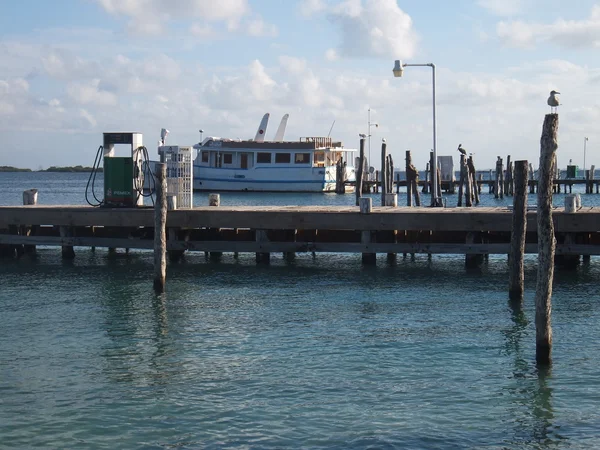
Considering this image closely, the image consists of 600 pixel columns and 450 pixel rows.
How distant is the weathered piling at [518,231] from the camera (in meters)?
17.7

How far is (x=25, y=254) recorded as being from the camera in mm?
27953

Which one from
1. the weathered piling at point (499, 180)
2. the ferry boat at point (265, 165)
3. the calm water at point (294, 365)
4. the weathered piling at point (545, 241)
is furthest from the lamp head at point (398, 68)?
the ferry boat at point (265, 165)

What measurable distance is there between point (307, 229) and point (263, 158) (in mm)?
48838

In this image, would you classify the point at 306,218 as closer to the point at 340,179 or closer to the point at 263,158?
the point at 263,158

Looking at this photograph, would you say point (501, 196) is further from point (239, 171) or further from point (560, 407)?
point (560, 407)

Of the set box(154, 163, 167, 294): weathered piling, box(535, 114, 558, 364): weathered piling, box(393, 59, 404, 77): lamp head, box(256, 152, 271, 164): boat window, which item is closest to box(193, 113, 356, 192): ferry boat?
box(256, 152, 271, 164): boat window

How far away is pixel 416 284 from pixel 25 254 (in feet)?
44.2

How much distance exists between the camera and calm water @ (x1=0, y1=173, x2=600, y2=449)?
34.2 ft

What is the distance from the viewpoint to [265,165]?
2808 inches

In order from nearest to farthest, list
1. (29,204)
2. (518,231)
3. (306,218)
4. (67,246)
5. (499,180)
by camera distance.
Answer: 1. (518,231)
2. (306,218)
3. (67,246)
4. (29,204)
5. (499,180)

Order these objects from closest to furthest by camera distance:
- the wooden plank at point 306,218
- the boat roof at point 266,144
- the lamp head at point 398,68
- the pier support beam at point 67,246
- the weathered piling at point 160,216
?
the weathered piling at point 160,216
the wooden plank at point 306,218
the pier support beam at point 67,246
the lamp head at point 398,68
the boat roof at point 266,144

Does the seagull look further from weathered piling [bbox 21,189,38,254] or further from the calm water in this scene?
weathered piling [bbox 21,189,38,254]

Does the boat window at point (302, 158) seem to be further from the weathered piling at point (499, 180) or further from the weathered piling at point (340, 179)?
the weathered piling at point (499, 180)

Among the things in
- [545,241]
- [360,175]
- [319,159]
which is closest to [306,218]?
[545,241]
